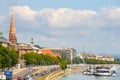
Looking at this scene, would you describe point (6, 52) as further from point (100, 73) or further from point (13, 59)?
point (100, 73)

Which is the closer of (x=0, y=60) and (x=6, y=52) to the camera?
(x=0, y=60)

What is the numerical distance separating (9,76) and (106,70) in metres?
108

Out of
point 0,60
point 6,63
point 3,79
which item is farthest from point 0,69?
point 3,79

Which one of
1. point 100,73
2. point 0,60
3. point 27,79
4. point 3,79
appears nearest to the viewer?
point 3,79

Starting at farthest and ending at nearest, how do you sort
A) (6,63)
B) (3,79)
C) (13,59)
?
(13,59) → (6,63) → (3,79)

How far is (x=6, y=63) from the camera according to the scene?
129 meters

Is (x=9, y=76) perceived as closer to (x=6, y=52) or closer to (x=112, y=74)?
(x=6, y=52)

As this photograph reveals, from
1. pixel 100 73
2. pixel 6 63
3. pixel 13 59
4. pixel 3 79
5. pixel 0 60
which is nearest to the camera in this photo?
pixel 3 79

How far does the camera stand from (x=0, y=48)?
130 meters

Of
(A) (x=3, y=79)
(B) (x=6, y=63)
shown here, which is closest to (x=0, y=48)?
(B) (x=6, y=63)

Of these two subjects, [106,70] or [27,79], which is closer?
[27,79]

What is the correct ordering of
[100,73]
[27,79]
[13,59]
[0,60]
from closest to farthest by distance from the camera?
[27,79]
[0,60]
[13,59]
[100,73]

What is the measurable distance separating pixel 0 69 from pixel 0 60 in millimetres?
12814

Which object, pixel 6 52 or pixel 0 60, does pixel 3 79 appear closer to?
pixel 0 60
